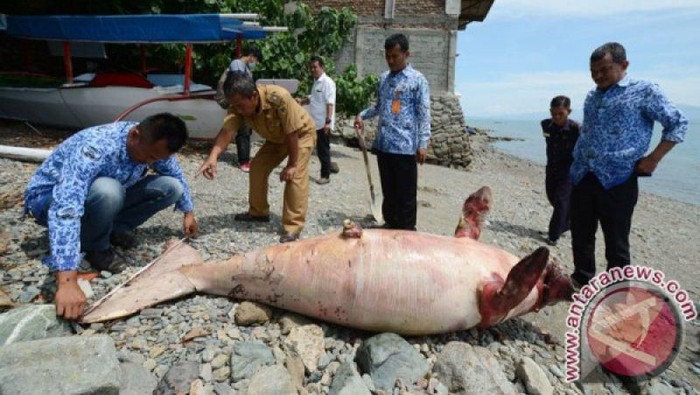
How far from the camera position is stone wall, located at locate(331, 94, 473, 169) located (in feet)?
46.8

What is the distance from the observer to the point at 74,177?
2.75 metres

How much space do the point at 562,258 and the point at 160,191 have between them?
4711 millimetres

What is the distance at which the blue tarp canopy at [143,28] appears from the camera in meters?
7.08

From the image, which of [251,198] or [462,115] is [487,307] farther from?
[462,115]

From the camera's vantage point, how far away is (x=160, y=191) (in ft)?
11.6

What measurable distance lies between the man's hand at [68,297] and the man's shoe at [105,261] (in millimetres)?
761

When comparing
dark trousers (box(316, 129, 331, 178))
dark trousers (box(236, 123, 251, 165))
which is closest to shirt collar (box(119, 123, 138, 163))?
dark trousers (box(236, 123, 251, 165))

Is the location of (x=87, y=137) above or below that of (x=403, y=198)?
above

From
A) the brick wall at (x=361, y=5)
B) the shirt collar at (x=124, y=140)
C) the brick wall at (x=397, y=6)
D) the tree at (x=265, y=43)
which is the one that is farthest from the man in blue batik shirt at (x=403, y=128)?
the brick wall at (x=361, y=5)

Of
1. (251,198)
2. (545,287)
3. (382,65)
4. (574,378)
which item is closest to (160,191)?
(251,198)

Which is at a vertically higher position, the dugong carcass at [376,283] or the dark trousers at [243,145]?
the dark trousers at [243,145]

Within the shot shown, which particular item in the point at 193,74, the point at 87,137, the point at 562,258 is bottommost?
the point at 562,258

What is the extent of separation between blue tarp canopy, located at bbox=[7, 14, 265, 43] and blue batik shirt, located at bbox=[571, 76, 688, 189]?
571cm

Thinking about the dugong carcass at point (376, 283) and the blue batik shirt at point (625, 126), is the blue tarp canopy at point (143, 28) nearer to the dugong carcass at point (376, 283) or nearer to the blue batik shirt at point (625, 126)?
the dugong carcass at point (376, 283)
